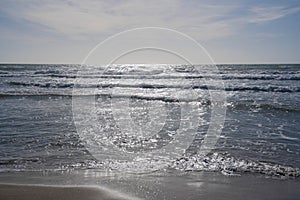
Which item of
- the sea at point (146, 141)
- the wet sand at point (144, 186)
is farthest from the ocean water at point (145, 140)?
the wet sand at point (144, 186)

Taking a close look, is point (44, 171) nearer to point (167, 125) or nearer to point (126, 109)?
point (167, 125)

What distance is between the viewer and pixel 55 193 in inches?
194

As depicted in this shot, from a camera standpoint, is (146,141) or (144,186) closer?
(144,186)

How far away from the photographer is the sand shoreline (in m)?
4.80

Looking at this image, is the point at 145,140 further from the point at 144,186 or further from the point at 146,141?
the point at 144,186

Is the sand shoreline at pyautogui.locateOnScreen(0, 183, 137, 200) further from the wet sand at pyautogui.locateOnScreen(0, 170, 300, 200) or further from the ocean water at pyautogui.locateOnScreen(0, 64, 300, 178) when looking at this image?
the ocean water at pyautogui.locateOnScreen(0, 64, 300, 178)

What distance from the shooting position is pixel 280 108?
14.0 meters

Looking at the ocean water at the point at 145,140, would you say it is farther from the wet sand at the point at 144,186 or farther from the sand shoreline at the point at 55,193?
the sand shoreline at the point at 55,193

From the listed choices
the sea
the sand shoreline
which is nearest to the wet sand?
the sand shoreline

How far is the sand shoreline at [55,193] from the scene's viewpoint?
4801 millimetres

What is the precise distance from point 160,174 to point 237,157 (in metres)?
2.06

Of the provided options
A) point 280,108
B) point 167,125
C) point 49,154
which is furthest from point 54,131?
point 280,108

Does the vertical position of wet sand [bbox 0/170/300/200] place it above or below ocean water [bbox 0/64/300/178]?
below

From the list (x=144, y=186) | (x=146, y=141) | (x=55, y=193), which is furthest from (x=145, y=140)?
(x=55, y=193)
